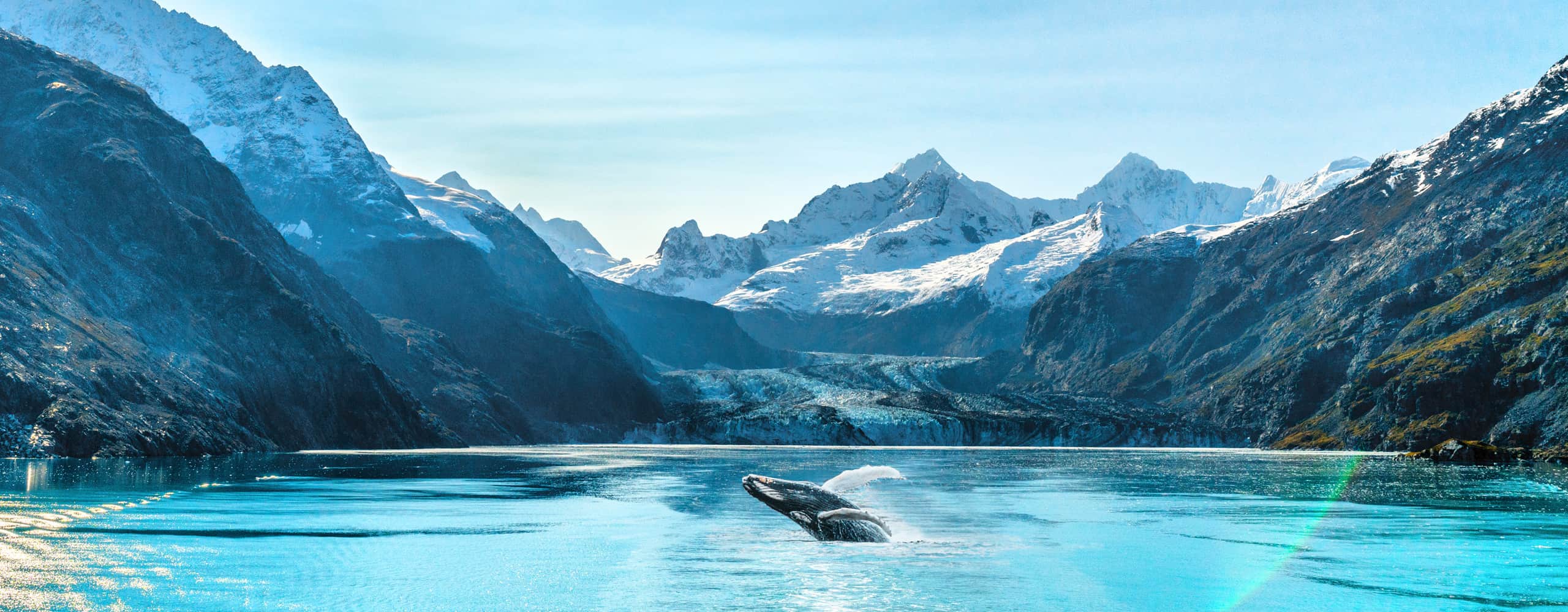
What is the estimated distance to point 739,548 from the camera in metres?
69.5

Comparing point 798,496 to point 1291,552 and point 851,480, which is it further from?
point 851,480

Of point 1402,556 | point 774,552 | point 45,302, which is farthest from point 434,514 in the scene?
point 45,302

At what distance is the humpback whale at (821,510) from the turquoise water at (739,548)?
82.7 inches

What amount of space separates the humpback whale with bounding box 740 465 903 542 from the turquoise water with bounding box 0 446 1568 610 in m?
2.10

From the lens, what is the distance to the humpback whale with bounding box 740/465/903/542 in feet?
235

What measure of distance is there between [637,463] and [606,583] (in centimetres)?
13418

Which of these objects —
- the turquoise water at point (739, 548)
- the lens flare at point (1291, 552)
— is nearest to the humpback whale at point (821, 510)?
the turquoise water at point (739, 548)

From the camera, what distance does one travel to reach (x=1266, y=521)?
87.2 m

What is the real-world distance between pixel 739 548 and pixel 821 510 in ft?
19.6

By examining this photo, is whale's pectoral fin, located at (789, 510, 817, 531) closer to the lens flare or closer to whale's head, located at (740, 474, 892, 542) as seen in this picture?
whale's head, located at (740, 474, 892, 542)

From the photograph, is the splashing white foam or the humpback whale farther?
the splashing white foam

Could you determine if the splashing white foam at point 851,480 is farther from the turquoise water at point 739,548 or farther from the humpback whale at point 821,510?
the humpback whale at point 821,510

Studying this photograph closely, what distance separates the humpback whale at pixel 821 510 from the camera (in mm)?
71562

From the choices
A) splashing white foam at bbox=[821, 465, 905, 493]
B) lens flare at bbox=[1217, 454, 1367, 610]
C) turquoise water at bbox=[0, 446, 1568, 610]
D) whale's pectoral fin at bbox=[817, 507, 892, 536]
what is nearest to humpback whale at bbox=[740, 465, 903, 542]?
whale's pectoral fin at bbox=[817, 507, 892, 536]
